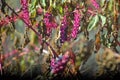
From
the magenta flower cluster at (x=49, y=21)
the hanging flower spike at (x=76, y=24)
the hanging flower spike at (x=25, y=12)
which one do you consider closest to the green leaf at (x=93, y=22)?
the hanging flower spike at (x=76, y=24)

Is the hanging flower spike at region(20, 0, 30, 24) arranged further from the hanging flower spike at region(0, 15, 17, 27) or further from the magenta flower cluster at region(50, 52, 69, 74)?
the magenta flower cluster at region(50, 52, 69, 74)

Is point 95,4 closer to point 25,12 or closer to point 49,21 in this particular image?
point 49,21

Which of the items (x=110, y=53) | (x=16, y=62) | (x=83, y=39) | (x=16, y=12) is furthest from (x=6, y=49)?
(x=110, y=53)

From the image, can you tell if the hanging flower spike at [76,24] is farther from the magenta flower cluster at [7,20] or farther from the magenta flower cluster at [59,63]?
the magenta flower cluster at [7,20]

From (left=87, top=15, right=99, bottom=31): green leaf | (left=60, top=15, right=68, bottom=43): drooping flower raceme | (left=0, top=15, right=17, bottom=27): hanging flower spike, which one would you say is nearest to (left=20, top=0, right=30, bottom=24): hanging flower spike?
(left=0, top=15, right=17, bottom=27): hanging flower spike

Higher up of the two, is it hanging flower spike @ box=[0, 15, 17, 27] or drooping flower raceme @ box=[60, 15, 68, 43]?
hanging flower spike @ box=[0, 15, 17, 27]

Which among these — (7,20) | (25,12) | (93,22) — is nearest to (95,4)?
(93,22)

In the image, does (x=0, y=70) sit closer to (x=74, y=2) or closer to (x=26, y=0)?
(x=26, y=0)

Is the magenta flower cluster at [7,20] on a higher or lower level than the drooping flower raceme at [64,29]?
higher
